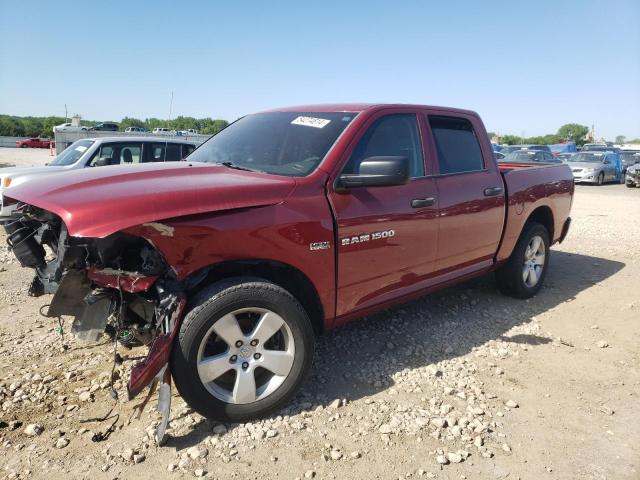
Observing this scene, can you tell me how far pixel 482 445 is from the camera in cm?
261

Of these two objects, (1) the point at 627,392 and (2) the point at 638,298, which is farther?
(2) the point at 638,298

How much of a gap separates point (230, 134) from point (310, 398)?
2.20m

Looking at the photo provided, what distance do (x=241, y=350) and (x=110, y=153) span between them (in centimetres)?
690

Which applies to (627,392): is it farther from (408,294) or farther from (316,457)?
(316,457)

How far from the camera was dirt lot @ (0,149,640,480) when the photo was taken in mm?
2426

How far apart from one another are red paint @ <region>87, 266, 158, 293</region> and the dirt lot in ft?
2.78

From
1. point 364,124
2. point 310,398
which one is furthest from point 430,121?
point 310,398

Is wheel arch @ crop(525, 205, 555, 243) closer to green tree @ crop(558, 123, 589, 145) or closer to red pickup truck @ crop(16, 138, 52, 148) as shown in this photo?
red pickup truck @ crop(16, 138, 52, 148)

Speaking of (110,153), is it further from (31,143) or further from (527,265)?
(31,143)

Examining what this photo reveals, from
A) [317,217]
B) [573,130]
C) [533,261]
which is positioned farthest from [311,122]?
[573,130]

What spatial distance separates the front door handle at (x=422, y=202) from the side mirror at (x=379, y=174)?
460mm

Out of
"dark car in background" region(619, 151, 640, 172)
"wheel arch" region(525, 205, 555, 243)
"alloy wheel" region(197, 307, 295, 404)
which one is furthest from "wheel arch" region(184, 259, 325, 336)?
"dark car in background" region(619, 151, 640, 172)

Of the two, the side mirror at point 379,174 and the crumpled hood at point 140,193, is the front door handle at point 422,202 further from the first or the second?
the crumpled hood at point 140,193

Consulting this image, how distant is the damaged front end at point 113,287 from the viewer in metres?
2.44
